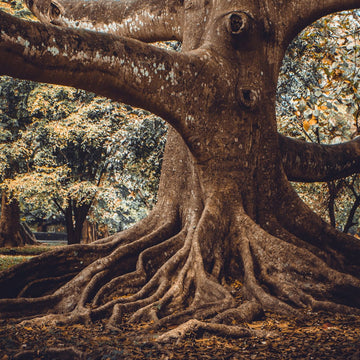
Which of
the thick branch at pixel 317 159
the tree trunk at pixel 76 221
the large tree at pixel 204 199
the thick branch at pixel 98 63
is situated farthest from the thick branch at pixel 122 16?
the tree trunk at pixel 76 221

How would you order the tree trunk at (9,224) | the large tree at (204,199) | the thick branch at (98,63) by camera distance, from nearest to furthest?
the thick branch at (98,63), the large tree at (204,199), the tree trunk at (9,224)

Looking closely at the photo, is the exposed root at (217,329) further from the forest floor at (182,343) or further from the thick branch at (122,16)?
the thick branch at (122,16)

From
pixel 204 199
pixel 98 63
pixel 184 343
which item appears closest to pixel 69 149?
pixel 204 199

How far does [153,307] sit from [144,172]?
894 cm

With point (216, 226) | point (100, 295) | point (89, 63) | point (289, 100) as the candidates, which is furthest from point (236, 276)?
point (289, 100)

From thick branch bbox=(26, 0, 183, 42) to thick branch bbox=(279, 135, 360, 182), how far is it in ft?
10.0

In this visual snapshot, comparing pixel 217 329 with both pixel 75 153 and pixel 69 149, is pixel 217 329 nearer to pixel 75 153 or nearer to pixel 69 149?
pixel 75 153

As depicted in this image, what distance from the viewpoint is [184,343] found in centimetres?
368

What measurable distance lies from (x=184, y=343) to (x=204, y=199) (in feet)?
8.96

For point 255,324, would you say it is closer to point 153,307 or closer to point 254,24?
point 153,307

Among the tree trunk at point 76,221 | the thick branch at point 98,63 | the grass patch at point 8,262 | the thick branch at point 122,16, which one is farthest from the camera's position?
the tree trunk at point 76,221

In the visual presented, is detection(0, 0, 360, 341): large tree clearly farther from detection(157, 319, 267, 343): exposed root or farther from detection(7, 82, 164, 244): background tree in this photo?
detection(7, 82, 164, 244): background tree

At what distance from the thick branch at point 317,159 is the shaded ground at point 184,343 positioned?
335 cm

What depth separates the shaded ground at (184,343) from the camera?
341 cm
